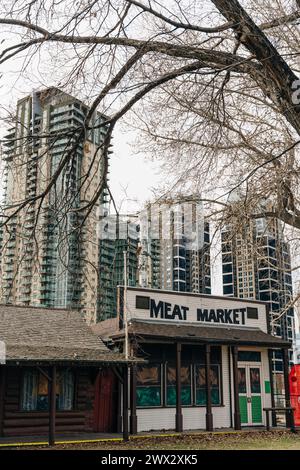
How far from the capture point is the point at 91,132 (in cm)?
787

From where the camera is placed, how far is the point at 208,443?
51.9ft

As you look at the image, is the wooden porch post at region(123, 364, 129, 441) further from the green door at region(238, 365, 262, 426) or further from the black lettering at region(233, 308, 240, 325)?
the black lettering at region(233, 308, 240, 325)

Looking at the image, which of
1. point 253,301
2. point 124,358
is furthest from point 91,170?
point 253,301

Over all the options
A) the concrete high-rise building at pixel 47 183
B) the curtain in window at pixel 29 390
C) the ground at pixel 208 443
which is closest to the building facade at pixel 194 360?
the ground at pixel 208 443

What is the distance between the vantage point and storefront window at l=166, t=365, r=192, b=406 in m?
20.1

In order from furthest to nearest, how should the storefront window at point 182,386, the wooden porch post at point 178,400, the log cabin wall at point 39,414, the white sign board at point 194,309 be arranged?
the white sign board at point 194,309
the storefront window at point 182,386
the wooden porch post at point 178,400
the log cabin wall at point 39,414

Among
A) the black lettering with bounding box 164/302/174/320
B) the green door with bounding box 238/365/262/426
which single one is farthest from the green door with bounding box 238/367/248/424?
the black lettering with bounding box 164/302/174/320

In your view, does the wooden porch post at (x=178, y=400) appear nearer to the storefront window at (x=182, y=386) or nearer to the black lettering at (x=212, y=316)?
the storefront window at (x=182, y=386)

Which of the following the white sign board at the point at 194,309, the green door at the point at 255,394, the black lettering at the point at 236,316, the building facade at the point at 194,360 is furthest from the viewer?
the black lettering at the point at 236,316

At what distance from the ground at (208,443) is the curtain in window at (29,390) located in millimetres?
2754

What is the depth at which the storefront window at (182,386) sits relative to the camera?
66.0 ft

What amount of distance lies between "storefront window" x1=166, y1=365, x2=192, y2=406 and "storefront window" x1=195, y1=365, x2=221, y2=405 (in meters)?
0.37

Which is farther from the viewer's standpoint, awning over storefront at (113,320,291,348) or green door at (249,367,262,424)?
green door at (249,367,262,424)

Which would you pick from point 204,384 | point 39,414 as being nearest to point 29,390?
point 39,414
